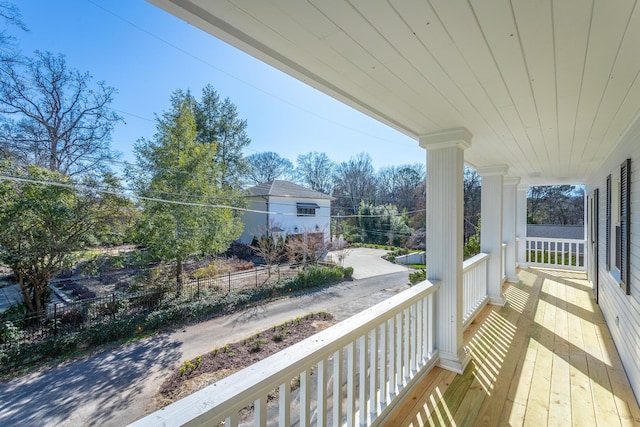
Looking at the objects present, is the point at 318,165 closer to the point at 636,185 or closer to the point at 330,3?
the point at 636,185

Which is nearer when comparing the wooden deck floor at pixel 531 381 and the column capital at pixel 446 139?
the wooden deck floor at pixel 531 381

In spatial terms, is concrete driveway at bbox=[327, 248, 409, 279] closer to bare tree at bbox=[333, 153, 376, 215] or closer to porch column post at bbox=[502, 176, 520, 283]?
bare tree at bbox=[333, 153, 376, 215]

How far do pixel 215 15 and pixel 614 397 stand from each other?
3448mm

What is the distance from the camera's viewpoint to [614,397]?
1966mm

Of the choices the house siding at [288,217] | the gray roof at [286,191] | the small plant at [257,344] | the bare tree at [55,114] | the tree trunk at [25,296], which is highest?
the bare tree at [55,114]

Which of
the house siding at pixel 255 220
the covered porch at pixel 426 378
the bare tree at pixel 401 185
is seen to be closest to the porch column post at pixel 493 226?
the covered porch at pixel 426 378

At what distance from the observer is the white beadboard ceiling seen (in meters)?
0.88

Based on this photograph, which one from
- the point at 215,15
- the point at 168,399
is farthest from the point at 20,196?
the point at 215,15

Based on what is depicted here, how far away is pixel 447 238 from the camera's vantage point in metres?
2.40

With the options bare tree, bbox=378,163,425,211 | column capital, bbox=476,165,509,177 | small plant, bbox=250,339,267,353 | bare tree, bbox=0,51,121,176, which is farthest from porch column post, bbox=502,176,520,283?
bare tree, bbox=378,163,425,211

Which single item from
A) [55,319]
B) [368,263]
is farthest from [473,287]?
[368,263]

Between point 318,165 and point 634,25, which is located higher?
point 318,165

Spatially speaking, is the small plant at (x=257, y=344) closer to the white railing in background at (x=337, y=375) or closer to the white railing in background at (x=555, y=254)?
the white railing in background at (x=337, y=375)

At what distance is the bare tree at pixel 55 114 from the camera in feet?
13.2
